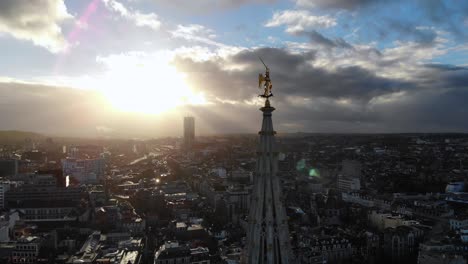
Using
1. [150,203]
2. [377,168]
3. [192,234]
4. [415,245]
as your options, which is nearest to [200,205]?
[150,203]

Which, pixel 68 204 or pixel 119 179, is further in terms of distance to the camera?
pixel 119 179

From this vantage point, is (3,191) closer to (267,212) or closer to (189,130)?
(267,212)

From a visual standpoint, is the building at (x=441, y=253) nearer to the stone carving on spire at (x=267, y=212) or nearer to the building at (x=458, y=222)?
the building at (x=458, y=222)

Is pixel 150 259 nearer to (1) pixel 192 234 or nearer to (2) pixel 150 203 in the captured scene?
(1) pixel 192 234

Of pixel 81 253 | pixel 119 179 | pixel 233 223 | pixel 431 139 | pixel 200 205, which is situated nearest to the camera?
pixel 81 253

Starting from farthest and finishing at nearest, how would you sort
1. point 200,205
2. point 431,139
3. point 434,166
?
point 431,139, point 434,166, point 200,205

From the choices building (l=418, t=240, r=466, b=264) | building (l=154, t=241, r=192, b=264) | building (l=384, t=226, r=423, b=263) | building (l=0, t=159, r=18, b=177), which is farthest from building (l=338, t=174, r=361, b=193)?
building (l=0, t=159, r=18, b=177)

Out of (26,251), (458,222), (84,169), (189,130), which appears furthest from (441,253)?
(189,130)

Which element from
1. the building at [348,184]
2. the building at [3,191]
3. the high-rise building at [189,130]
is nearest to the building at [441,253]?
the building at [348,184]
